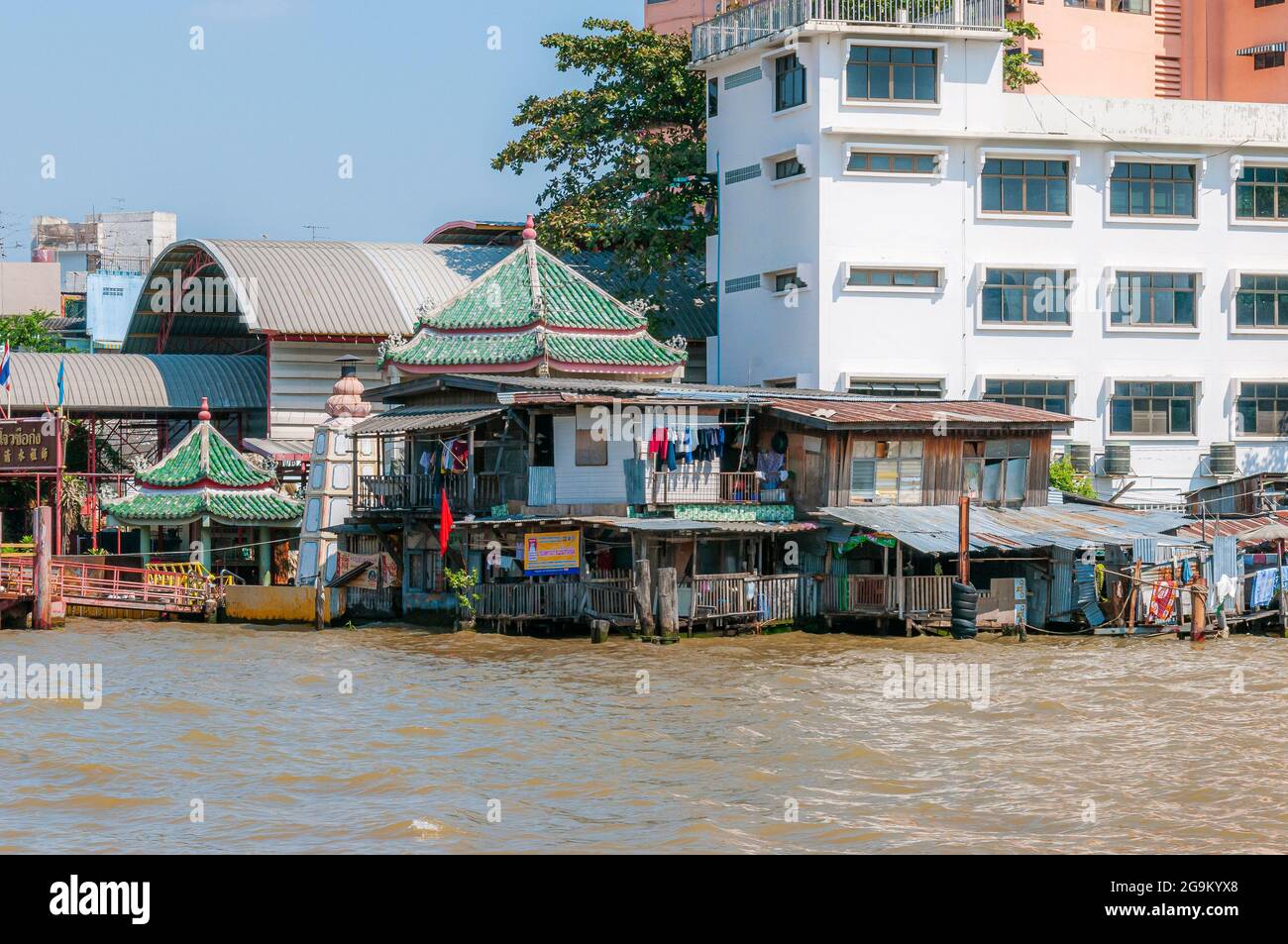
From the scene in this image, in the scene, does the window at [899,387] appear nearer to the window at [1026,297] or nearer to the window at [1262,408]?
the window at [1026,297]

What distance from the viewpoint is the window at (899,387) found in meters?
46.5

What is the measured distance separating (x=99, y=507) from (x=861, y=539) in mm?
23954

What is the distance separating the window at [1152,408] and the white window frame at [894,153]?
7442mm

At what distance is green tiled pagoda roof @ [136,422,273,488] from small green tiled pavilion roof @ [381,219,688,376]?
4780mm

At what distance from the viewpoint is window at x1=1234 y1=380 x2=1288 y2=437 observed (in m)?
48.5

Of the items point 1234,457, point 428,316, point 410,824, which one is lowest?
point 410,824

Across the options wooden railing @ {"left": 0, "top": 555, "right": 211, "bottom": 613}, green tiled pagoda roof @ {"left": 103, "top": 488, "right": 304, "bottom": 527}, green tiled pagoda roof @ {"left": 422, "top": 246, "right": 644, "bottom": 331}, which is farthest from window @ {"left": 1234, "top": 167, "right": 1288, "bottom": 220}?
wooden railing @ {"left": 0, "top": 555, "right": 211, "bottom": 613}

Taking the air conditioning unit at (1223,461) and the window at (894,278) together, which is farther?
the air conditioning unit at (1223,461)

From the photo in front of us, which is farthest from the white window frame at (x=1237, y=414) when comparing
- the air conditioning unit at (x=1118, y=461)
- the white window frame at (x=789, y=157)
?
the white window frame at (x=789, y=157)

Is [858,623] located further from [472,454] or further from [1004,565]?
[472,454]

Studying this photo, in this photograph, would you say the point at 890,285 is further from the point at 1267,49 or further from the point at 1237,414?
the point at 1267,49

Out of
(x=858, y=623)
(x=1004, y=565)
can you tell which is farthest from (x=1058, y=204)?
(x=858, y=623)

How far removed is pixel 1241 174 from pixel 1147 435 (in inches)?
295

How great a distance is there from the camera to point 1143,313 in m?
47.9
